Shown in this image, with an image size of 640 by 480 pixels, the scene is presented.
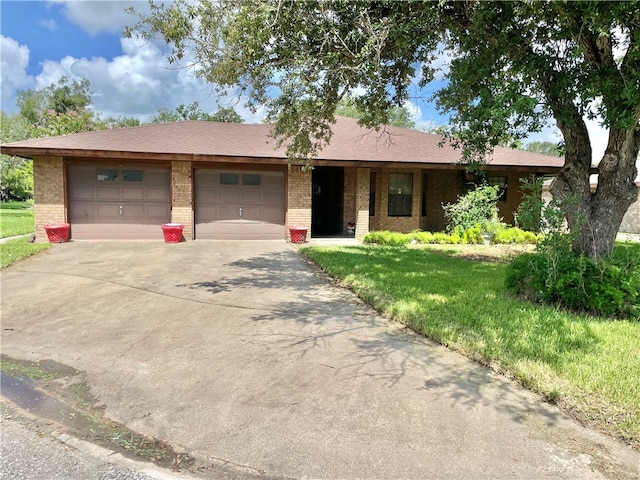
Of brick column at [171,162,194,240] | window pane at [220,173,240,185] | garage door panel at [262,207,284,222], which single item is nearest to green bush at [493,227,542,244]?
garage door panel at [262,207,284,222]

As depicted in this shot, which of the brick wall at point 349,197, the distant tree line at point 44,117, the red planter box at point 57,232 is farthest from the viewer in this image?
the distant tree line at point 44,117

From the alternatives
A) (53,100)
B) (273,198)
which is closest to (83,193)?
(273,198)

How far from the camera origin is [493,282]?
7730 mm

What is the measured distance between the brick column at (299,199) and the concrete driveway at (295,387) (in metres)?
6.96

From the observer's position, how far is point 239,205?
1416 cm

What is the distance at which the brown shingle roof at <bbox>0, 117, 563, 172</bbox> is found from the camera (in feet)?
40.8

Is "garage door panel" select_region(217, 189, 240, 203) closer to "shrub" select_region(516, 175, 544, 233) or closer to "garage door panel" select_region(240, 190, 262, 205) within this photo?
"garage door panel" select_region(240, 190, 262, 205)

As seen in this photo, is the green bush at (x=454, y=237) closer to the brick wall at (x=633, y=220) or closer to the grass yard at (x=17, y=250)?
the grass yard at (x=17, y=250)

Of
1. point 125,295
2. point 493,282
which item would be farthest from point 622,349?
point 125,295

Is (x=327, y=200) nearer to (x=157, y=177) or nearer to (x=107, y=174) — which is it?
(x=157, y=177)

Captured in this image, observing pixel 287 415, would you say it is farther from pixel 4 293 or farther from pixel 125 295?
pixel 4 293

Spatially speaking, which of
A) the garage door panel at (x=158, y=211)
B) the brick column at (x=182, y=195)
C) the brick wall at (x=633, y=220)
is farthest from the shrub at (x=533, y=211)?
the brick wall at (x=633, y=220)

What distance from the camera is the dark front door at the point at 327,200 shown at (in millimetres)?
16688

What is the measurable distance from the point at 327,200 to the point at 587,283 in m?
12.8
